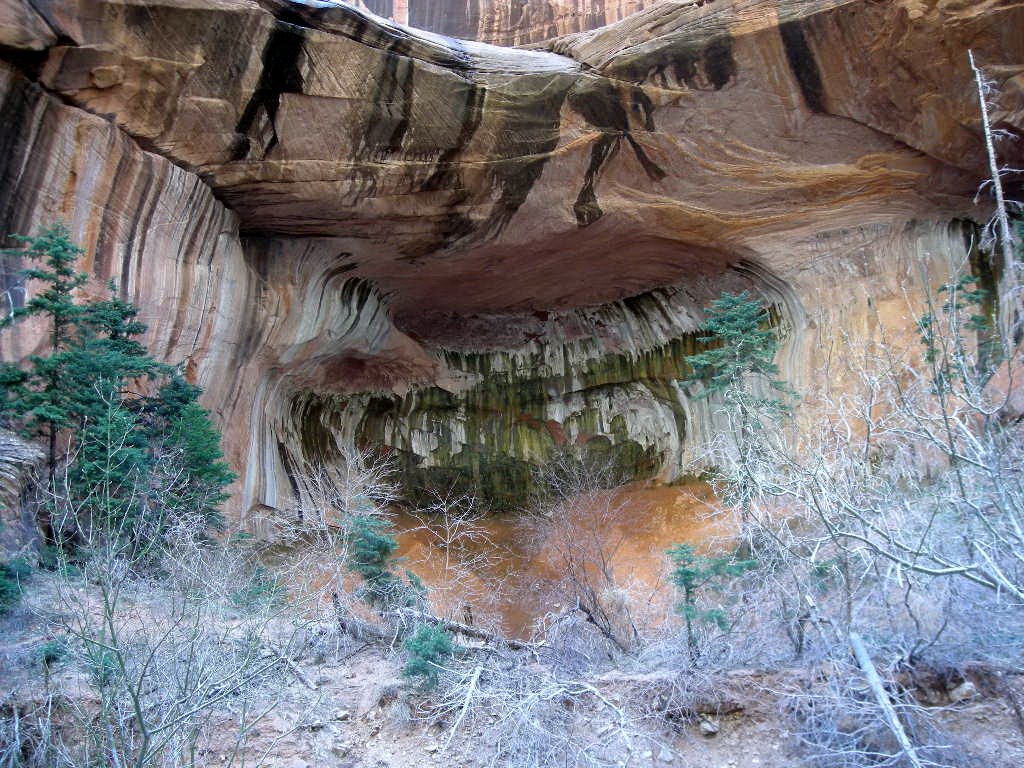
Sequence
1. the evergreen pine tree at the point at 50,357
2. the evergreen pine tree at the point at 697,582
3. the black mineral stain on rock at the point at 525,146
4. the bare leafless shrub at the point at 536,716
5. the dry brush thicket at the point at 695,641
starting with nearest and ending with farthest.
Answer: the dry brush thicket at the point at 695,641
the bare leafless shrub at the point at 536,716
the evergreen pine tree at the point at 697,582
the evergreen pine tree at the point at 50,357
the black mineral stain on rock at the point at 525,146

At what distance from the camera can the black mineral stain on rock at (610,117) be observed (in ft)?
34.3

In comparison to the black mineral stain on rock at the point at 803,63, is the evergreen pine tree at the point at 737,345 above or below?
below

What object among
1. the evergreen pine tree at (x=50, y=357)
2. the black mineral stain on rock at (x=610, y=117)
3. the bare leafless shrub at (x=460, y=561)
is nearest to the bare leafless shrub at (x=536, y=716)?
the bare leafless shrub at (x=460, y=561)

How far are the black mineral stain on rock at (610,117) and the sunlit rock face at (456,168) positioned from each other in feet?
0.11

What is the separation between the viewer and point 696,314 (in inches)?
546

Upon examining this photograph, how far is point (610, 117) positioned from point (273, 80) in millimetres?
4981

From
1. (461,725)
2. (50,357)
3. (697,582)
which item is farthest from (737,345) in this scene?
(50,357)

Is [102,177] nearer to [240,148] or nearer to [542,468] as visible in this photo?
[240,148]

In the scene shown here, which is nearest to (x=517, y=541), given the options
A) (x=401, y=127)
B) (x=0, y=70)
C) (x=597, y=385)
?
(x=597, y=385)

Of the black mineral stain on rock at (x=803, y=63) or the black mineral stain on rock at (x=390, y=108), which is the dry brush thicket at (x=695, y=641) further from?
the black mineral stain on rock at (x=390, y=108)

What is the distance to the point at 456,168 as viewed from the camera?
10.8m

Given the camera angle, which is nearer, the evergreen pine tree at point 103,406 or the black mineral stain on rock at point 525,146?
the evergreen pine tree at point 103,406

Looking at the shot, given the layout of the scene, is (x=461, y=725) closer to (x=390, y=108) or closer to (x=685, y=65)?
(x=390, y=108)

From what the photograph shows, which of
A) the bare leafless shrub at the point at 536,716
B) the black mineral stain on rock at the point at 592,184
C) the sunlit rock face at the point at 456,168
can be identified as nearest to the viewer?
the bare leafless shrub at the point at 536,716
